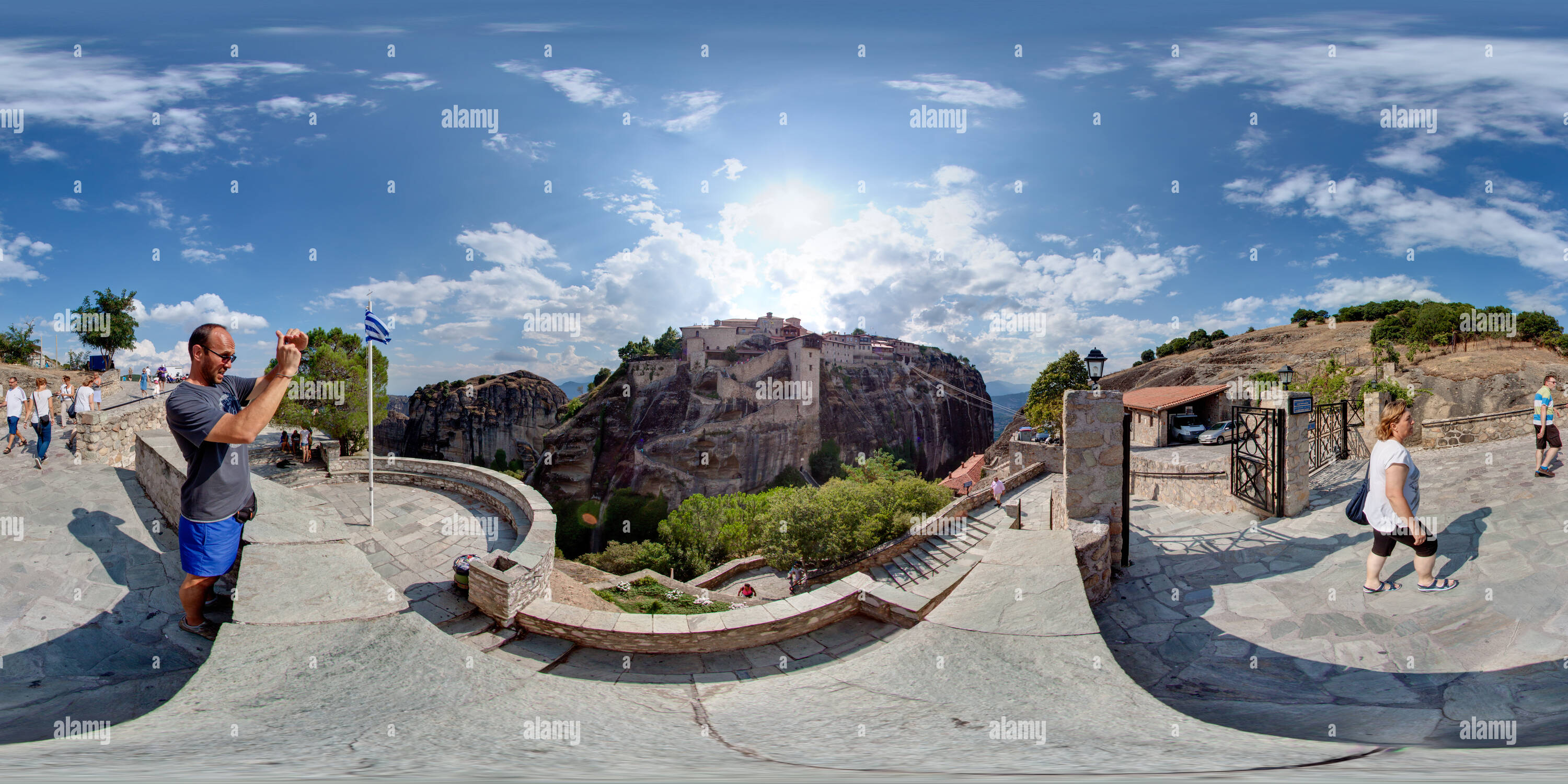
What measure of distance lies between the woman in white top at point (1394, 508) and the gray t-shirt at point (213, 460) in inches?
308

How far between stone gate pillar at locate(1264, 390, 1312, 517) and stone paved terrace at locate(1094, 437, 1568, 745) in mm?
705

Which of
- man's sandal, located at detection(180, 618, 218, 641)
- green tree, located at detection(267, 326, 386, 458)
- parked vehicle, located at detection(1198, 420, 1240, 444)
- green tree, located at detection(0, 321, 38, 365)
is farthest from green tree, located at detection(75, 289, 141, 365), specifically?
parked vehicle, located at detection(1198, 420, 1240, 444)

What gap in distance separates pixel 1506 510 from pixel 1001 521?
32.0 ft

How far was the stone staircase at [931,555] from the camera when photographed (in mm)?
15016

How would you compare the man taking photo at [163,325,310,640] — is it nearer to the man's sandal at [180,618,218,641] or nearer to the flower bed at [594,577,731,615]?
the man's sandal at [180,618,218,641]

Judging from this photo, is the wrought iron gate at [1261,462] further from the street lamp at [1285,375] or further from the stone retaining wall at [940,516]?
the stone retaining wall at [940,516]

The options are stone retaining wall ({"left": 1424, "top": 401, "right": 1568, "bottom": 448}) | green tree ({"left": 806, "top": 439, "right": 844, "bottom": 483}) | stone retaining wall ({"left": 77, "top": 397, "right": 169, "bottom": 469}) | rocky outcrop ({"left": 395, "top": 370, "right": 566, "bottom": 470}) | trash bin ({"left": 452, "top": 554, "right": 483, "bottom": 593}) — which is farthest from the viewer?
rocky outcrop ({"left": 395, "top": 370, "right": 566, "bottom": 470})

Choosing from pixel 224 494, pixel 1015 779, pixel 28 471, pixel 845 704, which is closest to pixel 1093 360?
pixel 845 704

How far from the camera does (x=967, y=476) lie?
30.7 meters

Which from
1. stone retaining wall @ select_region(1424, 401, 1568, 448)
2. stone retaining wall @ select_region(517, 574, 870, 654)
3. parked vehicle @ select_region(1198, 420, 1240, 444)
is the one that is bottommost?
stone retaining wall @ select_region(517, 574, 870, 654)

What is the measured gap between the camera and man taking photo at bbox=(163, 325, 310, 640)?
115 inches

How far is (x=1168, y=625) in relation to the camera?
4.82 meters

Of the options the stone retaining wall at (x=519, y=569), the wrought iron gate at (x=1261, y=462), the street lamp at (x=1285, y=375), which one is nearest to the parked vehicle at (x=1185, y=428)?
the street lamp at (x=1285, y=375)

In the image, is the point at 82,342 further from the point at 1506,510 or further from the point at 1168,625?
the point at 1506,510
